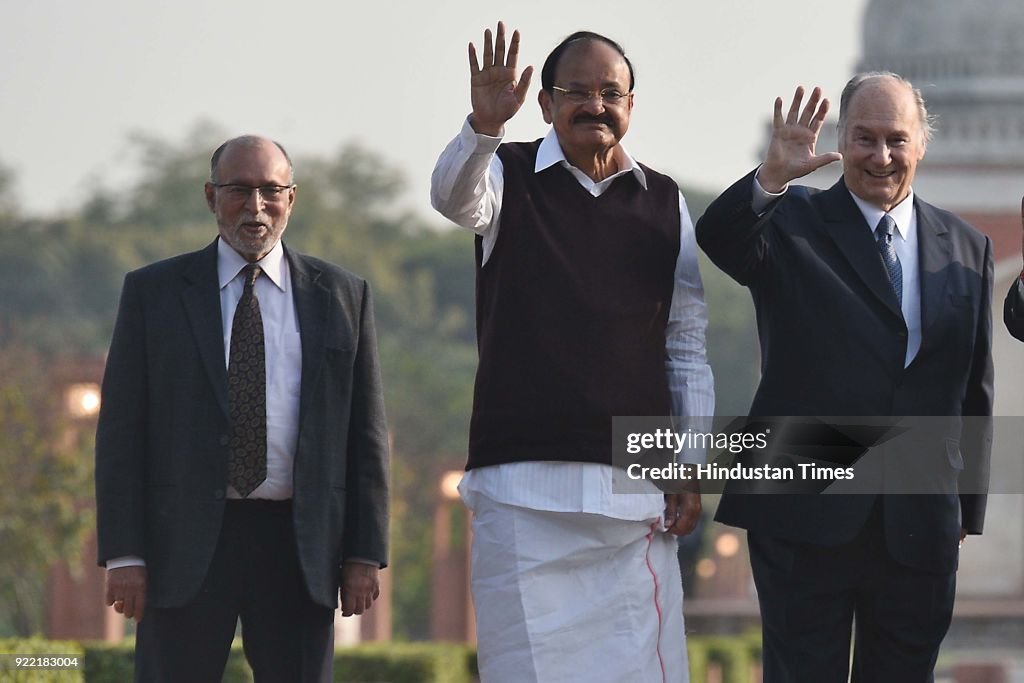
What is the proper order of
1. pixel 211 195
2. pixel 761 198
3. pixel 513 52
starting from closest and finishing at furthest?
1. pixel 513 52
2. pixel 761 198
3. pixel 211 195

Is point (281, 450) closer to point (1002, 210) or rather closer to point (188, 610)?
point (188, 610)

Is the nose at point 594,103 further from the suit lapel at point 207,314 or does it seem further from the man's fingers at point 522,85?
the suit lapel at point 207,314

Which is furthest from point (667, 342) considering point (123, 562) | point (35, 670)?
point (35, 670)

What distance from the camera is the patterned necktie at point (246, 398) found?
4.02 metres

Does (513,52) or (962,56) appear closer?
(513,52)

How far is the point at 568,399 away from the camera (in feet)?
12.9

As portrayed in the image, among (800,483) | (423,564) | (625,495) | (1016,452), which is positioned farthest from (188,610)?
Result: (423,564)

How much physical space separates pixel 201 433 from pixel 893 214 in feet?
5.09

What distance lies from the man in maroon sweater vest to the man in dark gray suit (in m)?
0.30

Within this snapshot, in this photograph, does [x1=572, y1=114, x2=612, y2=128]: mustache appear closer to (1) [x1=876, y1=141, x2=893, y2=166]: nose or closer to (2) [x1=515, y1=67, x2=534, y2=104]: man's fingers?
(2) [x1=515, y1=67, x2=534, y2=104]: man's fingers

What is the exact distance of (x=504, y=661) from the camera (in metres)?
3.93

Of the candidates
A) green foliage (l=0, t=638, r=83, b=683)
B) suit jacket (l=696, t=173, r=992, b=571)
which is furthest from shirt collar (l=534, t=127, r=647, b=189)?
green foliage (l=0, t=638, r=83, b=683)

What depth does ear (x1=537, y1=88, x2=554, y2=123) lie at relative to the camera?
4105 millimetres

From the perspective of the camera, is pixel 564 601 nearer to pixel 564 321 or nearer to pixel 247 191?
pixel 564 321
